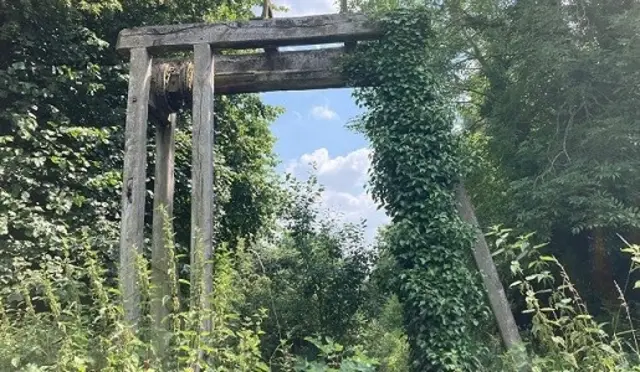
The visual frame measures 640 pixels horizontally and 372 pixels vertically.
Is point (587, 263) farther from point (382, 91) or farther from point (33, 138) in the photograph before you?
point (33, 138)

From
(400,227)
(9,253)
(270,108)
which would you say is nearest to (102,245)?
(9,253)

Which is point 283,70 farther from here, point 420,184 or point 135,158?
point 420,184

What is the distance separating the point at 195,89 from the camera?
5.70 m

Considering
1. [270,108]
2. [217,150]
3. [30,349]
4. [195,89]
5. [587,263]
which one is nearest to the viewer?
[30,349]

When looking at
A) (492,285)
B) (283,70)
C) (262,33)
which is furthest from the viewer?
(283,70)

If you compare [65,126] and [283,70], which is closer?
[283,70]

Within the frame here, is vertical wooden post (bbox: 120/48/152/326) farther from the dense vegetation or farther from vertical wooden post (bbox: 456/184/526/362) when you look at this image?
vertical wooden post (bbox: 456/184/526/362)

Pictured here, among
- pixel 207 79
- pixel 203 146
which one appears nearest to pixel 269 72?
pixel 207 79

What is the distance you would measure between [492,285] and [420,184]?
4.03 ft

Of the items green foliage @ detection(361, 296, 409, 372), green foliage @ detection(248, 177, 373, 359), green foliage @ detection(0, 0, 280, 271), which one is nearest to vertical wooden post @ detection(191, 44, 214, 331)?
green foliage @ detection(0, 0, 280, 271)

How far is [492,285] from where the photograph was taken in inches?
211

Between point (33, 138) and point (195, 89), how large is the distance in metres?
2.73

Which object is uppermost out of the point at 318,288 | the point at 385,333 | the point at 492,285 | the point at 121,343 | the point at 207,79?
the point at 207,79

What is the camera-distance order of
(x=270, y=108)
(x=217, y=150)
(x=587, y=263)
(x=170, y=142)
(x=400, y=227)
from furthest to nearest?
(x=270, y=108) < (x=217, y=150) < (x=587, y=263) < (x=170, y=142) < (x=400, y=227)
